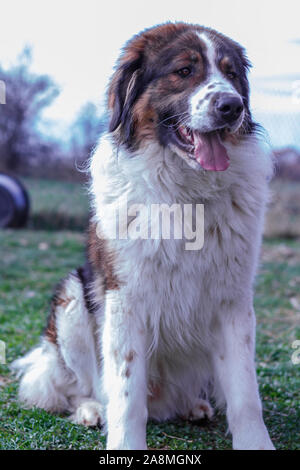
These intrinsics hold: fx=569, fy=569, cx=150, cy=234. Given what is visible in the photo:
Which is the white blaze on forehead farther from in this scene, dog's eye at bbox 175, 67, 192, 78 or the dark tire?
the dark tire

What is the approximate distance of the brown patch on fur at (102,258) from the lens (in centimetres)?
278

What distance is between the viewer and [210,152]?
8.77 ft

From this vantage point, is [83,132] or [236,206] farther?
[83,132]

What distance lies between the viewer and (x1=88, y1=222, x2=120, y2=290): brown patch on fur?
2.78m

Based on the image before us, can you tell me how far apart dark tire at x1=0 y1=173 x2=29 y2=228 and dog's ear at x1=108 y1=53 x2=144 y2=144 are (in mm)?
6439

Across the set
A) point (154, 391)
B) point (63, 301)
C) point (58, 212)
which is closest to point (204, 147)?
point (63, 301)

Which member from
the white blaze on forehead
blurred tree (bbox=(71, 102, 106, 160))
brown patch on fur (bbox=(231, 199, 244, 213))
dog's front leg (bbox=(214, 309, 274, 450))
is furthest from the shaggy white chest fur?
blurred tree (bbox=(71, 102, 106, 160))

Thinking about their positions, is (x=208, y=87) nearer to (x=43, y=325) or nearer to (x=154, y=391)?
(x=154, y=391)

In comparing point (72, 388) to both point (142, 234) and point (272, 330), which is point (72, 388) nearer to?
point (142, 234)

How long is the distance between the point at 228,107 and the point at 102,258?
3.24 feet

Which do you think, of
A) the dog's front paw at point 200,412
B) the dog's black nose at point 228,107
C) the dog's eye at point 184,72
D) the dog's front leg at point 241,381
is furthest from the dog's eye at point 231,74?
the dog's front paw at point 200,412

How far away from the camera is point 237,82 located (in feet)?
9.24

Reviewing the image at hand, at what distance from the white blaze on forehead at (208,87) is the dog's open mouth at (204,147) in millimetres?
100

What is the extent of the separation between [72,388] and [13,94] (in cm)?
732
